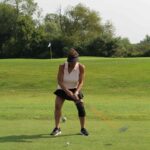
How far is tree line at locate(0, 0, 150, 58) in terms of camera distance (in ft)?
283

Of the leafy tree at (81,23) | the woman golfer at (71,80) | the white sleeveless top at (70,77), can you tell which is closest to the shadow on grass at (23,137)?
the woman golfer at (71,80)

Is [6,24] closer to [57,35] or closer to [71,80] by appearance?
[57,35]

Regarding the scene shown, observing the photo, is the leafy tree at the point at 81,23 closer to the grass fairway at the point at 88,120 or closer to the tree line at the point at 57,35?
the tree line at the point at 57,35

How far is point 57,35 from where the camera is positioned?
9438cm

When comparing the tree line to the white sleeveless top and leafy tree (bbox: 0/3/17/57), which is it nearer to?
leafy tree (bbox: 0/3/17/57)

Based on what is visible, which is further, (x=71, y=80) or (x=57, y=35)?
(x=57, y=35)

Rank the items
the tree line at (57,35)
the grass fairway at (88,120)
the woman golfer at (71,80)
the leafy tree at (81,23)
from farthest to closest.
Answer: the leafy tree at (81,23), the tree line at (57,35), the woman golfer at (71,80), the grass fairway at (88,120)

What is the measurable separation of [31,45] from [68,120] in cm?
7694

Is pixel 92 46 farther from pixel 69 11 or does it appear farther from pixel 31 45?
pixel 69 11

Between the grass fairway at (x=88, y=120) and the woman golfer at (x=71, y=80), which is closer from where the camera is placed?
the grass fairway at (x=88, y=120)

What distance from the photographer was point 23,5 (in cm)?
10656

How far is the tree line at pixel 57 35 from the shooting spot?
86.2 m

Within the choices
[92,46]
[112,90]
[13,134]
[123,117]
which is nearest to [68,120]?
[123,117]

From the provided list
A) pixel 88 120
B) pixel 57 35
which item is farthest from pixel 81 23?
pixel 88 120
